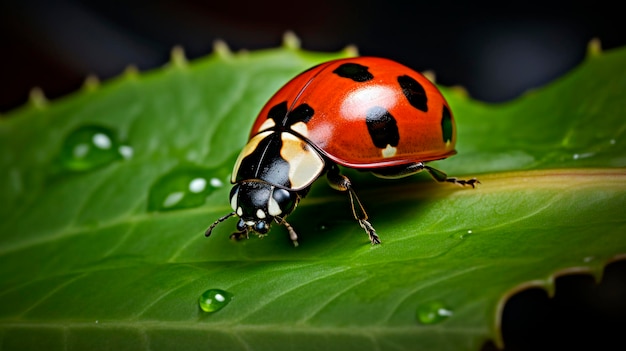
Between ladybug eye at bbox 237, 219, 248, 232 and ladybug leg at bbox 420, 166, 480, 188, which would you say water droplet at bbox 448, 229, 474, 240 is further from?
ladybug eye at bbox 237, 219, 248, 232

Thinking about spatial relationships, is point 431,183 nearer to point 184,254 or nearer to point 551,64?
point 184,254

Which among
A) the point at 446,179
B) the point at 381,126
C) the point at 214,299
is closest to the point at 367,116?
the point at 381,126

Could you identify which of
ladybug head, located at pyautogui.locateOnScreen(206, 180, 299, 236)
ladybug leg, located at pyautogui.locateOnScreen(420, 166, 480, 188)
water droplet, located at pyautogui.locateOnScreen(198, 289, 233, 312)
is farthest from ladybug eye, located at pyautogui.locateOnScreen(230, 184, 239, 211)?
ladybug leg, located at pyautogui.locateOnScreen(420, 166, 480, 188)

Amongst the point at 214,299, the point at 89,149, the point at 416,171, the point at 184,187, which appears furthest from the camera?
the point at 89,149

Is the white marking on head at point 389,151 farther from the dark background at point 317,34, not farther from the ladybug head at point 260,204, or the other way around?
the dark background at point 317,34

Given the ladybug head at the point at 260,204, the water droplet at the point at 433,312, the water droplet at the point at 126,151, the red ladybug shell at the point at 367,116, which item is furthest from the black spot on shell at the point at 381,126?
the water droplet at the point at 126,151

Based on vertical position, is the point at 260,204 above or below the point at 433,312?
above

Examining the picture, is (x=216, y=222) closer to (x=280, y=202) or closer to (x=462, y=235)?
(x=280, y=202)
